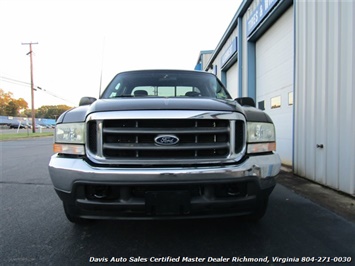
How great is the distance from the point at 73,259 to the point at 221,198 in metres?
1.34

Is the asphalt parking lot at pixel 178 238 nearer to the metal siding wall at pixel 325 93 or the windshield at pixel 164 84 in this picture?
the metal siding wall at pixel 325 93

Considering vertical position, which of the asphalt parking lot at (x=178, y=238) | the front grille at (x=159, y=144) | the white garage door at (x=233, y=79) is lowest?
the asphalt parking lot at (x=178, y=238)

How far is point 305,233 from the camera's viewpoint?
8.94 ft

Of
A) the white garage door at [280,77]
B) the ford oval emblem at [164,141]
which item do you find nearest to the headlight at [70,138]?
the ford oval emblem at [164,141]

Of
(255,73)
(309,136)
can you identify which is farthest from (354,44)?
(255,73)

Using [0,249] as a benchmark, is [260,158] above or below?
above

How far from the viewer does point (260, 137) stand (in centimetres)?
246

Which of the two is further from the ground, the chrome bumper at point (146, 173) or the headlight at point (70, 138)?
the headlight at point (70, 138)

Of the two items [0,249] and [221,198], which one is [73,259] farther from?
[221,198]

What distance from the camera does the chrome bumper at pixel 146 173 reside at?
6.81ft

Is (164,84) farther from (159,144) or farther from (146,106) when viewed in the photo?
(159,144)

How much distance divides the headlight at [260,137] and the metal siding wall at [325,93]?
2065 millimetres

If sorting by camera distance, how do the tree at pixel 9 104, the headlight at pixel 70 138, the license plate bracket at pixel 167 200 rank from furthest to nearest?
the tree at pixel 9 104 → the headlight at pixel 70 138 → the license plate bracket at pixel 167 200

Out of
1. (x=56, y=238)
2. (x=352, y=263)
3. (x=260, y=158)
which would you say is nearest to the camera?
(x=352, y=263)
